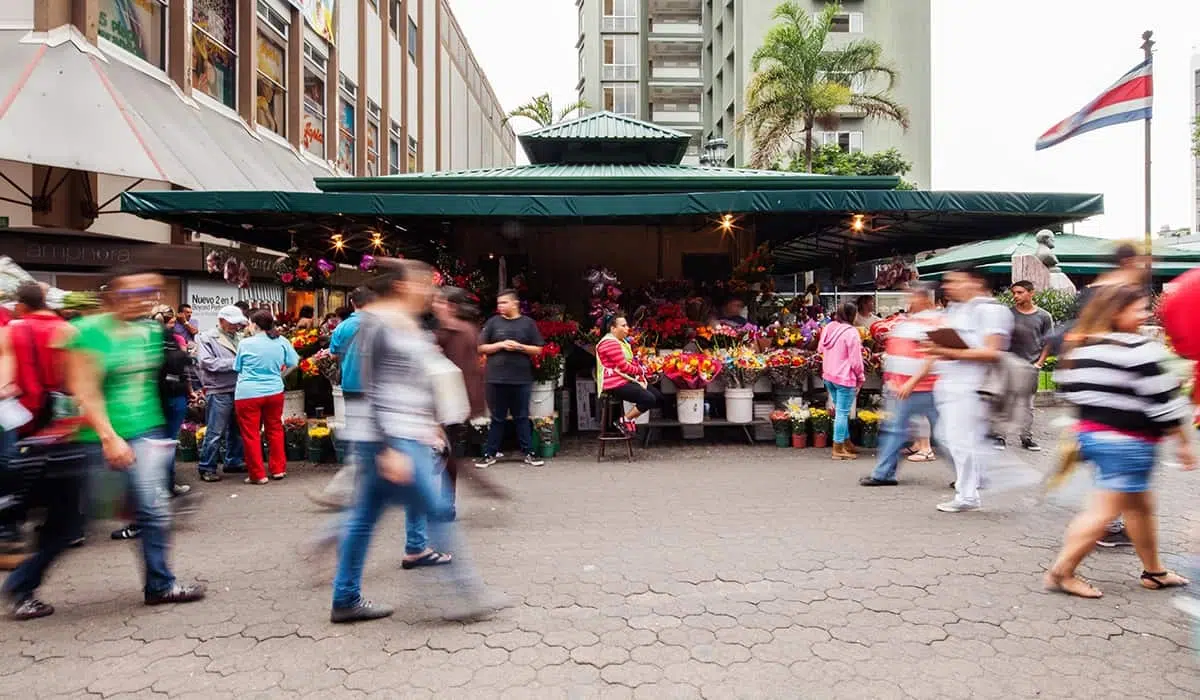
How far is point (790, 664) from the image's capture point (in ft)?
11.3

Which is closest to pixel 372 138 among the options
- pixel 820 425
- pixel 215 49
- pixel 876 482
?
pixel 215 49

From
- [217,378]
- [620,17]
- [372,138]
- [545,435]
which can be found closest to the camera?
[217,378]

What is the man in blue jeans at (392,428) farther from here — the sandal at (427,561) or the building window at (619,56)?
the building window at (619,56)

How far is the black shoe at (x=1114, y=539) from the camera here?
196 inches

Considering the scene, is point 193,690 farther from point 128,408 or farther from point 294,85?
point 294,85

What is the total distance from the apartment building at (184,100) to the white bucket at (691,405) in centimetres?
814

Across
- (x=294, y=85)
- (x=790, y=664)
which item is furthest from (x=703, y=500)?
(x=294, y=85)

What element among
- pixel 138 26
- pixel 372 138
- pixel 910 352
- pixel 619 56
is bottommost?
pixel 910 352

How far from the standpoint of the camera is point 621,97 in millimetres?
53969

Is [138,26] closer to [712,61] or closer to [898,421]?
[898,421]

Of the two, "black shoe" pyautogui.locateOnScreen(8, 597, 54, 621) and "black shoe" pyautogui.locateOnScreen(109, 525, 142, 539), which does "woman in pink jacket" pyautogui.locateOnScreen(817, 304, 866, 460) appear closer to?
"black shoe" pyautogui.locateOnScreen(109, 525, 142, 539)

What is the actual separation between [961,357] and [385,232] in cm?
890

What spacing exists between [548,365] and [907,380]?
420 cm

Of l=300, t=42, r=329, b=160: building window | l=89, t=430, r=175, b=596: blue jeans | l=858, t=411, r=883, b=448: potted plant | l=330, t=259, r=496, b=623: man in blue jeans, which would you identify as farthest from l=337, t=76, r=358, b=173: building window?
l=330, t=259, r=496, b=623: man in blue jeans
